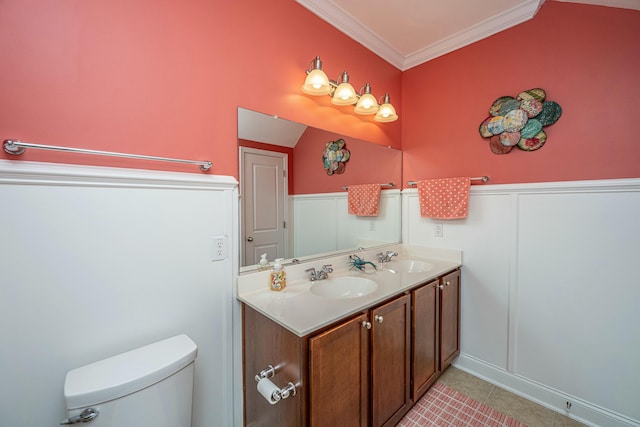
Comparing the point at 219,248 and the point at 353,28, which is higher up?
the point at 353,28

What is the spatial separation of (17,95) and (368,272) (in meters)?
1.83

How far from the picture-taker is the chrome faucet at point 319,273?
1577mm

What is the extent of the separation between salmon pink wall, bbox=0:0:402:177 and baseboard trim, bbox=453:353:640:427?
2220 millimetres

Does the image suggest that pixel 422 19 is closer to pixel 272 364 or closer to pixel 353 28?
pixel 353 28

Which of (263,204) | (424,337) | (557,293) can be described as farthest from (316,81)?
(557,293)

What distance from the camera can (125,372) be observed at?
2.86 ft

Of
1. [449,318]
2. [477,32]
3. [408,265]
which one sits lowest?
[449,318]

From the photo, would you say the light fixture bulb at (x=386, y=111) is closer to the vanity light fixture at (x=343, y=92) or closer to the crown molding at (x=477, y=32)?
the vanity light fixture at (x=343, y=92)

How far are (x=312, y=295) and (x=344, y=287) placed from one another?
348 mm

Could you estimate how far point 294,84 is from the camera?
157 cm

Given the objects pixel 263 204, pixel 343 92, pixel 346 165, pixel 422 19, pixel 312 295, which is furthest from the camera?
pixel 346 165

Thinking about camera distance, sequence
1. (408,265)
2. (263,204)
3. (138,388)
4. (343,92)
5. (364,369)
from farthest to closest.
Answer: (408,265)
(343,92)
(263,204)
(364,369)
(138,388)

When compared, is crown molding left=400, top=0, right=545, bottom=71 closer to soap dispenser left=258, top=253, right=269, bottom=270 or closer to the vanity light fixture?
the vanity light fixture

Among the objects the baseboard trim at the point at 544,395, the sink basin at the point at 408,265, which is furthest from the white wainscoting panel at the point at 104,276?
the baseboard trim at the point at 544,395
